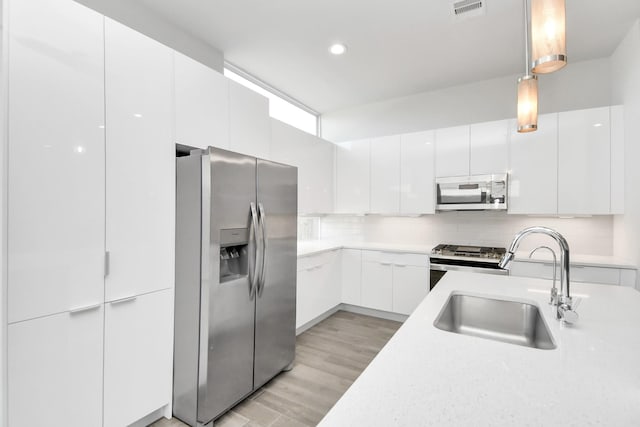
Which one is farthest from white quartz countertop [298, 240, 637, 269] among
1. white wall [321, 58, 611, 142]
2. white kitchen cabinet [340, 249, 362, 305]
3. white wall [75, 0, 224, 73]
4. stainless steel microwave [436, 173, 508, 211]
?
white wall [75, 0, 224, 73]

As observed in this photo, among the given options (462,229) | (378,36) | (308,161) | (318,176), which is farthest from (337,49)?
(462,229)

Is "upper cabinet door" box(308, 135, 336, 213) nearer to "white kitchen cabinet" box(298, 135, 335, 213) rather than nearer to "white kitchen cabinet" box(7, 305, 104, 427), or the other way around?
"white kitchen cabinet" box(298, 135, 335, 213)

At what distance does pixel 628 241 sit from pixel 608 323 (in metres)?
2.14

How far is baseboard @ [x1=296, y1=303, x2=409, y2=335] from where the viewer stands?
3451 millimetres

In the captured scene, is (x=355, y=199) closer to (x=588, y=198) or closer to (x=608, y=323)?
(x=588, y=198)

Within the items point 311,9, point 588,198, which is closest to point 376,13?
point 311,9

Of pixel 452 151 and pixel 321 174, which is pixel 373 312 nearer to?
pixel 321 174

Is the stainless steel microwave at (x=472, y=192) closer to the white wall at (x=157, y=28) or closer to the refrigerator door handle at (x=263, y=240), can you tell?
the refrigerator door handle at (x=263, y=240)

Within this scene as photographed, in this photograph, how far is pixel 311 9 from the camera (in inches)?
93.2

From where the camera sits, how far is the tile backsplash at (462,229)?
3.13m

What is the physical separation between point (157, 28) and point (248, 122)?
0.99 m

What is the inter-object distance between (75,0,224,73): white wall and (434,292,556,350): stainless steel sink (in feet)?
9.17

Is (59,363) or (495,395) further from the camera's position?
(59,363)

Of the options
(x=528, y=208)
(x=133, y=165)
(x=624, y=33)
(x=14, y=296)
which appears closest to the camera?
(x=14, y=296)
